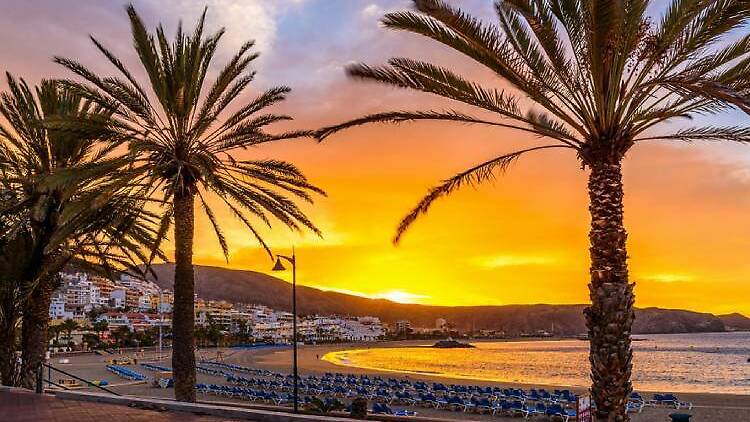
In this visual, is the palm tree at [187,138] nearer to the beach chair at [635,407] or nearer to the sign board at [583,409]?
the sign board at [583,409]

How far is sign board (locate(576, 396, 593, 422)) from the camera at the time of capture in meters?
8.08

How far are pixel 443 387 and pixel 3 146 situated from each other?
2110cm

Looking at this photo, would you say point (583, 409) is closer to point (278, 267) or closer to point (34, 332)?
point (278, 267)

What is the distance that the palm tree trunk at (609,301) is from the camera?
873 cm

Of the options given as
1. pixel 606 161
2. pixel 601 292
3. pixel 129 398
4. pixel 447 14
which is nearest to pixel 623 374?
pixel 601 292

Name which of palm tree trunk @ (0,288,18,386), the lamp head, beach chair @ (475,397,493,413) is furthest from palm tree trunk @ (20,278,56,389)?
beach chair @ (475,397,493,413)

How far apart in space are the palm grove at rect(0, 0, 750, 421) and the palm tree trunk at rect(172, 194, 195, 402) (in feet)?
0.12

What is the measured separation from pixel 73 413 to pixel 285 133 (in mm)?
7338

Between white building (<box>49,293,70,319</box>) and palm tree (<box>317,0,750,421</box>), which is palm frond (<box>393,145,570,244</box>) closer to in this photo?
palm tree (<box>317,0,750,421</box>)

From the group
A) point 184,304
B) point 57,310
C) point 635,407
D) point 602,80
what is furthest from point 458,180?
point 57,310

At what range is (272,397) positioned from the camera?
25.8 m

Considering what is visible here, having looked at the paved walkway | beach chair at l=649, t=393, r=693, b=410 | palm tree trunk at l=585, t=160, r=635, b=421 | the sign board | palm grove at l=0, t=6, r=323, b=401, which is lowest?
beach chair at l=649, t=393, r=693, b=410

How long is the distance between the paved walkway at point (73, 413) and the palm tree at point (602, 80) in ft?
21.2

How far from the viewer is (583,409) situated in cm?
817
